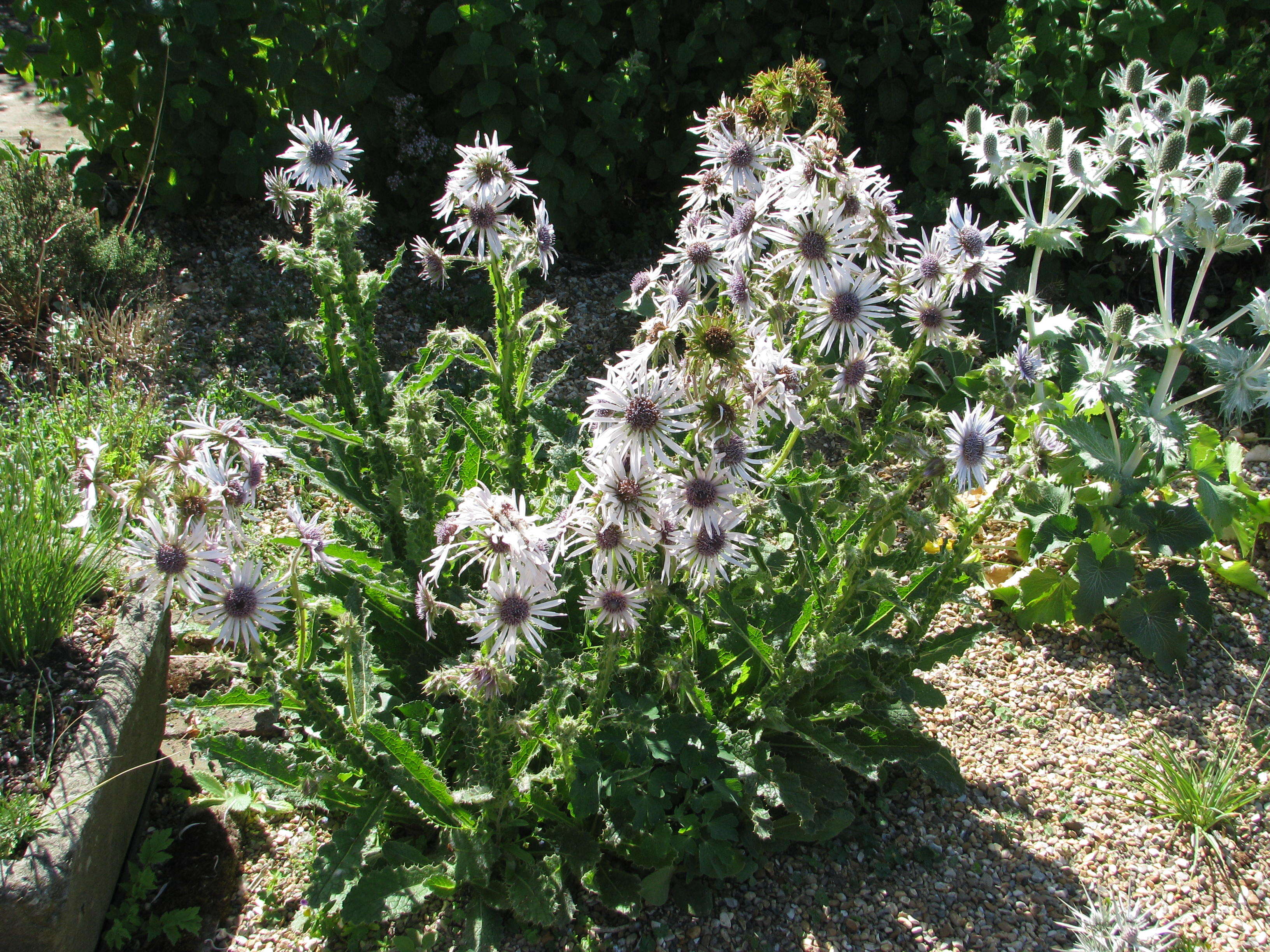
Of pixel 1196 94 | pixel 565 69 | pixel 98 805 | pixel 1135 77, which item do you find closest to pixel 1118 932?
pixel 98 805

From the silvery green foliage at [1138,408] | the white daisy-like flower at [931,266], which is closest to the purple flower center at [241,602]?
the white daisy-like flower at [931,266]

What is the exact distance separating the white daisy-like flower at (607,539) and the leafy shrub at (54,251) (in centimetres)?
332

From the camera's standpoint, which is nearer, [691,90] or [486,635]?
[486,635]

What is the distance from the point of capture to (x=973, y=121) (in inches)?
138

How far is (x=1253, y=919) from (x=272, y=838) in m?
2.69

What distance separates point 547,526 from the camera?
180cm

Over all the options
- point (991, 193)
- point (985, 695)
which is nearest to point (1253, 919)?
point (985, 695)

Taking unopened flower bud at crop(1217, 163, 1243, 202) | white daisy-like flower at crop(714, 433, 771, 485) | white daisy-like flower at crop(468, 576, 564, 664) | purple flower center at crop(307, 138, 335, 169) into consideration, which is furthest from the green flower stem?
unopened flower bud at crop(1217, 163, 1243, 202)

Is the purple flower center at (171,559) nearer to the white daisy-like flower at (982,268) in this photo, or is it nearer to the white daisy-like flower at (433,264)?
the white daisy-like flower at (433,264)

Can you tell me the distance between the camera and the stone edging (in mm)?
2051

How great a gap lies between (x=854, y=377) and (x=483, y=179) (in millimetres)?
1126

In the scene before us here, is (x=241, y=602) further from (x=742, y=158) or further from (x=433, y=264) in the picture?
(x=742, y=158)

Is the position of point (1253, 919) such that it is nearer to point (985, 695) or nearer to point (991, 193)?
point (985, 695)

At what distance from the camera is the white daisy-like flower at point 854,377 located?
7.40 ft
